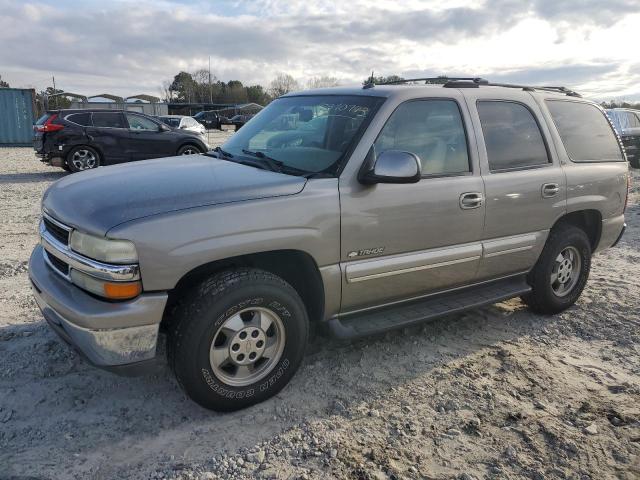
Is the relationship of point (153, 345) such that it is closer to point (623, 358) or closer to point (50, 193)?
point (50, 193)

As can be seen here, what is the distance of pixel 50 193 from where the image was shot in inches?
135

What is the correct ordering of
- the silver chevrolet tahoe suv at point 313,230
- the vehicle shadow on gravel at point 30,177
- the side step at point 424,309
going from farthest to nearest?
the vehicle shadow on gravel at point 30,177 → the side step at point 424,309 → the silver chevrolet tahoe suv at point 313,230

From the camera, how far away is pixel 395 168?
321 centimetres

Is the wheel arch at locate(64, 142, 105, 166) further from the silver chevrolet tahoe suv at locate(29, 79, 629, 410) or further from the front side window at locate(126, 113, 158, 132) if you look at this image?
the silver chevrolet tahoe suv at locate(29, 79, 629, 410)

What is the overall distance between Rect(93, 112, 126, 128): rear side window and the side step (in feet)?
37.1

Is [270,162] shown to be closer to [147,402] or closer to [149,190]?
[149,190]

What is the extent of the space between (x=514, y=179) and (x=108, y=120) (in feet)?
37.8

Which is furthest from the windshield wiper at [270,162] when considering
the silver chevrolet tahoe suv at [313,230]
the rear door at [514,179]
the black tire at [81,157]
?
the black tire at [81,157]

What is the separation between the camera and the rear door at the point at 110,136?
1283cm

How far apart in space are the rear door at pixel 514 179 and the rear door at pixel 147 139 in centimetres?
1056

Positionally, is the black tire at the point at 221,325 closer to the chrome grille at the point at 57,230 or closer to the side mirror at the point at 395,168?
→ the chrome grille at the point at 57,230

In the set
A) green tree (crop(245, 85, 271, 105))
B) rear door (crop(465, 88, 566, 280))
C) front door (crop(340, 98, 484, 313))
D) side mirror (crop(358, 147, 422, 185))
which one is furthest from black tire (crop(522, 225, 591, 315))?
green tree (crop(245, 85, 271, 105))

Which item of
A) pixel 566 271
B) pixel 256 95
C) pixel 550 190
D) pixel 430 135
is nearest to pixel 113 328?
pixel 430 135

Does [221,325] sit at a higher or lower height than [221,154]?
lower
